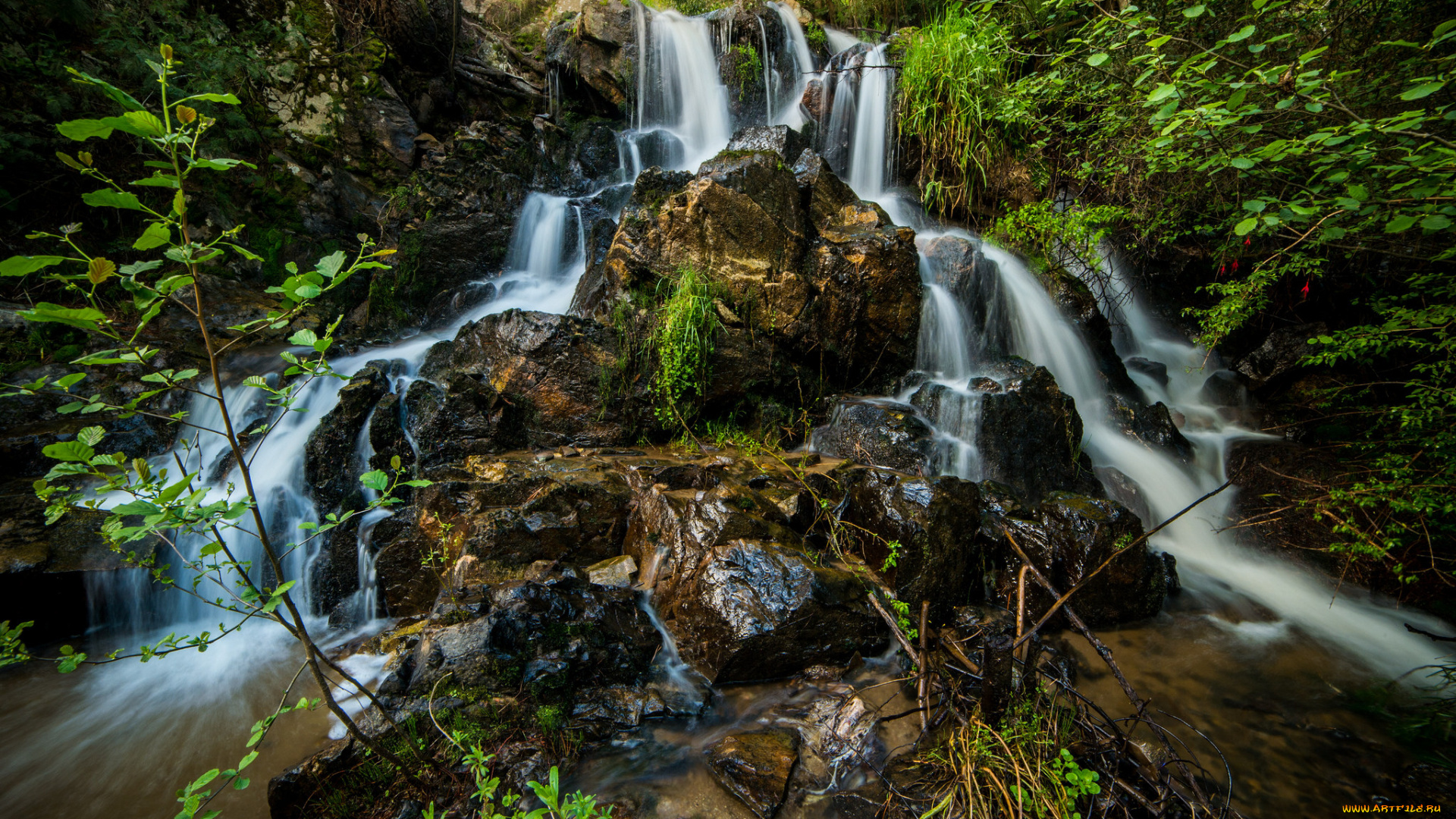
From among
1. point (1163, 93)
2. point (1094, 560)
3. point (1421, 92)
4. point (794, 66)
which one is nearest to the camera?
point (1421, 92)

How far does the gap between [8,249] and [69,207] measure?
0.66 meters


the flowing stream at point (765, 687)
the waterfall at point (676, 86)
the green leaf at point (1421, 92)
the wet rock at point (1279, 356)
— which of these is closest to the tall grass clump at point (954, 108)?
the flowing stream at point (765, 687)

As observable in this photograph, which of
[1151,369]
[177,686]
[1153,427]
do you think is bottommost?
[177,686]

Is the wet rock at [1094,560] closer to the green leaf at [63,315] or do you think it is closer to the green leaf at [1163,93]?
the green leaf at [1163,93]

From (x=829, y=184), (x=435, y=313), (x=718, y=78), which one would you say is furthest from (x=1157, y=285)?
(x=435, y=313)

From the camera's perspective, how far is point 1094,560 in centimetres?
396

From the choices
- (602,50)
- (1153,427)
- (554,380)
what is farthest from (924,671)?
(602,50)

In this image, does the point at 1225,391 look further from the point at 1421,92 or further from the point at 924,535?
the point at 1421,92

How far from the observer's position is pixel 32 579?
374 centimetres

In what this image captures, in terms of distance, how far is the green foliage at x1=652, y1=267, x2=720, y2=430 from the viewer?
16.8ft

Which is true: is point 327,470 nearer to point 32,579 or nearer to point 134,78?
point 32,579

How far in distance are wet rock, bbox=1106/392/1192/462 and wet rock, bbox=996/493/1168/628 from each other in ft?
7.96

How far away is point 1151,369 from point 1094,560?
16.4 feet

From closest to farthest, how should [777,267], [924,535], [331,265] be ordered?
[331,265]
[924,535]
[777,267]
